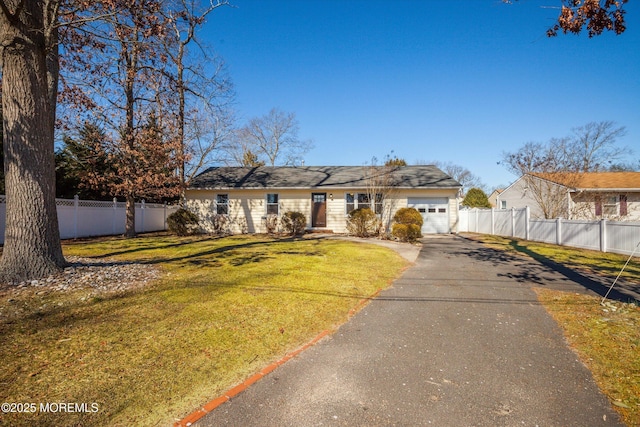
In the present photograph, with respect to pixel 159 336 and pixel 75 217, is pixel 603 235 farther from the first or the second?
pixel 75 217

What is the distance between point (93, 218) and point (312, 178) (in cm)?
1216

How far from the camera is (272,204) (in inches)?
772

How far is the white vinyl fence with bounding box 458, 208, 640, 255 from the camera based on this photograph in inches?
422

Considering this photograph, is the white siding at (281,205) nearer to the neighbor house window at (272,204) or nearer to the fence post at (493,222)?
the neighbor house window at (272,204)

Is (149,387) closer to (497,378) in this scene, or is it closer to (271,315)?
(271,315)

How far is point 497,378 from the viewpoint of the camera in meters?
3.12

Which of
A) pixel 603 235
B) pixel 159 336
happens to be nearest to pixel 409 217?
pixel 603 235

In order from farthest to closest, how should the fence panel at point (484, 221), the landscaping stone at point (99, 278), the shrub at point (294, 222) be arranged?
1. the fence panel at point (484, 221)
2. the shrub at point (294, 222)
3. the landscaping stone at point (99, 278)

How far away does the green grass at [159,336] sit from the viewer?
2664 mm

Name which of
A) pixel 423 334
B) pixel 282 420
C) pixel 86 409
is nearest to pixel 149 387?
pixel 86 409

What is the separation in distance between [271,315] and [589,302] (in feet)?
18.6

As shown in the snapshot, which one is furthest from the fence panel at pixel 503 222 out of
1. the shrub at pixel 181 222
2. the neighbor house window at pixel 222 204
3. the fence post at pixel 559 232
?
the shrub at pixel 181 222

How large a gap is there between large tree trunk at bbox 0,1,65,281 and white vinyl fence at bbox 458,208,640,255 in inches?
632

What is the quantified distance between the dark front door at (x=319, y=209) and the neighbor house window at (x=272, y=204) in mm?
2273
